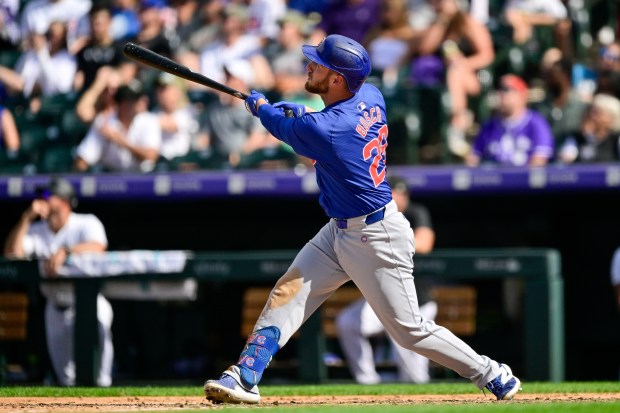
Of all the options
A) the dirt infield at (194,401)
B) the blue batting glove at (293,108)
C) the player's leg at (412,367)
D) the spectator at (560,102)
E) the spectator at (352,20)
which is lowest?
the player's leg at (412,367)

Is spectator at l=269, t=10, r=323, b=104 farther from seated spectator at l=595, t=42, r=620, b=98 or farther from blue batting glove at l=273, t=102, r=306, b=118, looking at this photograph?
blue batting glove at l=273, t=102, r=306, b=118

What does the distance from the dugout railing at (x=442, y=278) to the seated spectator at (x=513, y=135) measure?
3.81ft

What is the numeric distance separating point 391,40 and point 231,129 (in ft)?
5.55

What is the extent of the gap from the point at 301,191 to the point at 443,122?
1.28m

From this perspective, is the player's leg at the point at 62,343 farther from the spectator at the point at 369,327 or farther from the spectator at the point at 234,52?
the spectator at the point at 234,52

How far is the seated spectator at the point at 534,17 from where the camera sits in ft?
34.1

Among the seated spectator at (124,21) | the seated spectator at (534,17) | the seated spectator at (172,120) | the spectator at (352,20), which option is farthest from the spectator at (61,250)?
the seated spectator at (534,17)

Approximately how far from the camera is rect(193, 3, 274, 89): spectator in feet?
34.7

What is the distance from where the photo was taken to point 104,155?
10.1 metres

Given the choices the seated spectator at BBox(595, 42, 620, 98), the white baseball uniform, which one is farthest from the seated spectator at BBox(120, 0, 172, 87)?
the seated spectator at BBox(595, 42, 620, 98)

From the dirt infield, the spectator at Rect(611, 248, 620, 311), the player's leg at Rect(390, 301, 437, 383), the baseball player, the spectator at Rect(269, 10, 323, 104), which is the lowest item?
the player's leg at Rect(390, 301, 437, 383)

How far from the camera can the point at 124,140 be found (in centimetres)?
1002

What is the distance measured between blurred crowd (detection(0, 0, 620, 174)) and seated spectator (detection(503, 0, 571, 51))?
1 centimetres

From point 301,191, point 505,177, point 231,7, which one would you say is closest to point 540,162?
point 505,177
